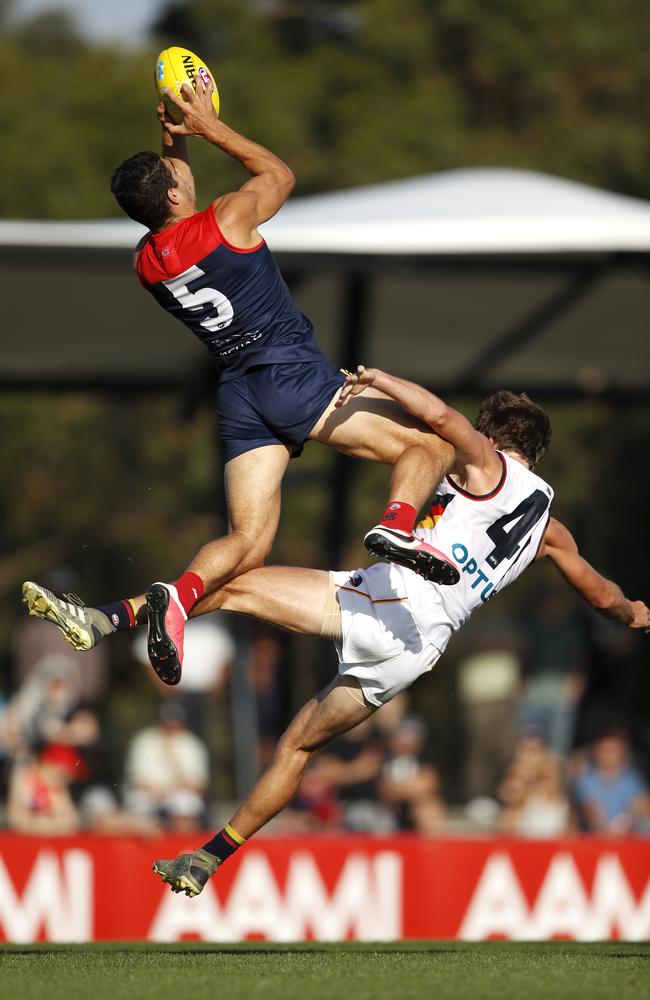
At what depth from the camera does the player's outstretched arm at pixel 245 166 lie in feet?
25.2

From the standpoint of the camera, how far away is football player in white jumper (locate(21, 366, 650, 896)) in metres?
7.76

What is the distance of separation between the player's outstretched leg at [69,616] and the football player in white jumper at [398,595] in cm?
58

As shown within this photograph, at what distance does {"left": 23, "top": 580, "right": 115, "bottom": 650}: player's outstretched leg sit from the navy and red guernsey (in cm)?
139

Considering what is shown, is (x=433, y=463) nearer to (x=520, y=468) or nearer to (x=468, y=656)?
(x=520, y=468)

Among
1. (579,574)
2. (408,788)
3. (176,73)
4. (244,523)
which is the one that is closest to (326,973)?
(244,523)

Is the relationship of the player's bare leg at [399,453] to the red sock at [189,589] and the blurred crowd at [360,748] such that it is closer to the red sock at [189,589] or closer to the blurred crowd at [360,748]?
the red sock at [189,589]

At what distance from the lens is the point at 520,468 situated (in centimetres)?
788

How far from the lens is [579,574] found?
8.17 metres

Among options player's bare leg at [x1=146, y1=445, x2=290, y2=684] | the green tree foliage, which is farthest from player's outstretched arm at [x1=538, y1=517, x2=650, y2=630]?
the green tree foliage

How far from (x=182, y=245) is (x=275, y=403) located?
0.86m

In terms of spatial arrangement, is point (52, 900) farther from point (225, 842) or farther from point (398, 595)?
point (398, 595)

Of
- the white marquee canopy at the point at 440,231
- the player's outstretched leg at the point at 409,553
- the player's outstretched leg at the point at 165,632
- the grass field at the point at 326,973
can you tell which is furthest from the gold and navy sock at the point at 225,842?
the white marquee canopy at the point at 440,231

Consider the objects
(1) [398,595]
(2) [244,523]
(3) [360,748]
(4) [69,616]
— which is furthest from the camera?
(3) [360,748]

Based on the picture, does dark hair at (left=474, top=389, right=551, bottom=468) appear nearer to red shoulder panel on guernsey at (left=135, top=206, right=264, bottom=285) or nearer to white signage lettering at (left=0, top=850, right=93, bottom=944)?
red shoulder panel on guernsey at (left=135, top=206, right=264, bottom=285)
